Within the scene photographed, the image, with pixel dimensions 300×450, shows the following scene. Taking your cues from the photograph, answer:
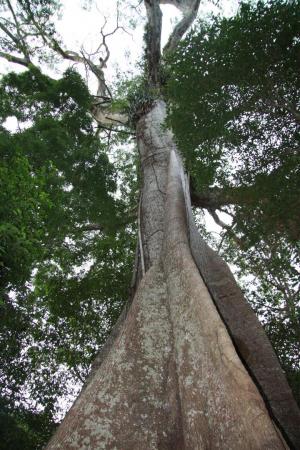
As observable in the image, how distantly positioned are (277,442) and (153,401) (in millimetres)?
793

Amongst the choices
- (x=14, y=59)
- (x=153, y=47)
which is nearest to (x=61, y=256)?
(x=153, y=47)

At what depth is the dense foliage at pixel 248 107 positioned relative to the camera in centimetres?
369

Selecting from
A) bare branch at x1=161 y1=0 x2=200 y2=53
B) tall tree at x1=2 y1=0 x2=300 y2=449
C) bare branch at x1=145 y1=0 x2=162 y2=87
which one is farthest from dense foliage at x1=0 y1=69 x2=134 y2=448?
bare branch at x1=161 y1=0 x2=200 y2=53

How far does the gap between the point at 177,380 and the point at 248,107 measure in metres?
2.97

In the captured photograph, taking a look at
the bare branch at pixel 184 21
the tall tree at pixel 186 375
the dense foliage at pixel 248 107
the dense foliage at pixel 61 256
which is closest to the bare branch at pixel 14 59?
the dense foliage at pixel 61 256

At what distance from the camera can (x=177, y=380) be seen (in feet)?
7.27

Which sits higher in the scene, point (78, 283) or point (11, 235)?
point (78, 283)

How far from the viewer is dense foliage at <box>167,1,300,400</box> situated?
145 inches

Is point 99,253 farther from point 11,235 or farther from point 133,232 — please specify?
point 11,235

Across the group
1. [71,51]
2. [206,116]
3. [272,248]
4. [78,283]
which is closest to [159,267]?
[206,116]

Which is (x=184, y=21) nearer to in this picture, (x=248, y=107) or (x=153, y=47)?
(x=153, y=47)

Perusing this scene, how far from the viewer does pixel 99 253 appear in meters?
7.04

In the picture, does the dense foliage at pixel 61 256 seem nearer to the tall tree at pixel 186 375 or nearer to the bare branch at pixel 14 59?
the tall tree at pixel 186 375

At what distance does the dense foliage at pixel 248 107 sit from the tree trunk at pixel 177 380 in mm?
1567
